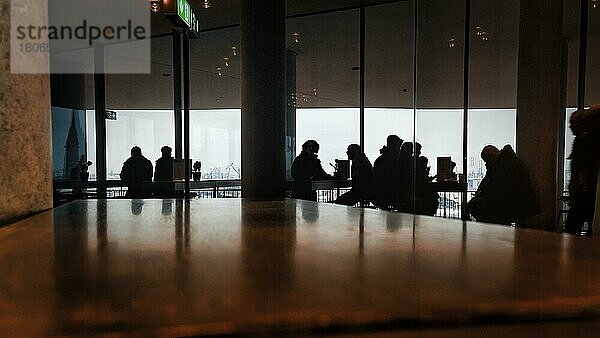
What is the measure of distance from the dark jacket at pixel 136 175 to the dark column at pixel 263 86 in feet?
8.64

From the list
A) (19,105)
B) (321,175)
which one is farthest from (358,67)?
(19,105)

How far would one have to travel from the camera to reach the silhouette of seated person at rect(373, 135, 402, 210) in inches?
191

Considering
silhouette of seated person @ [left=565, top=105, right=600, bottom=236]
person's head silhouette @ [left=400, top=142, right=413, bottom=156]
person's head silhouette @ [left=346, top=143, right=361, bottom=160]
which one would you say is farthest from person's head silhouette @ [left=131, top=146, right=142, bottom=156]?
silhouette of seated person @ [left=565, top=105, right=600, bottom=236]

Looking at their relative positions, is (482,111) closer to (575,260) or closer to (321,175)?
(321,175)

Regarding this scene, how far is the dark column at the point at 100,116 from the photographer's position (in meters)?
6.82

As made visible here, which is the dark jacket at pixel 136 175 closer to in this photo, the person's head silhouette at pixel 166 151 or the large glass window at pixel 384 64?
the person's head silhouette at pixel 166 151

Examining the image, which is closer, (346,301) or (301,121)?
(346,301)

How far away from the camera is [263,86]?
4066 millimetres

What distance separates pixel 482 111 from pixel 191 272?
5.62m

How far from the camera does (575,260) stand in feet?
1.80

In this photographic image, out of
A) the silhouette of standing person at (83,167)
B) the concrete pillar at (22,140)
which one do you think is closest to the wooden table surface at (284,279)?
the concrete pillar at (22,140)

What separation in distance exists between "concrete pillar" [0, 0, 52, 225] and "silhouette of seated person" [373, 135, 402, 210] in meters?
3.95

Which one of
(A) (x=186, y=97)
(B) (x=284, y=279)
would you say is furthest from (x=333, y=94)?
(B) (x=284, y=279)

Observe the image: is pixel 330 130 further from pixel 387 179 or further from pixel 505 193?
pixel 505 193
